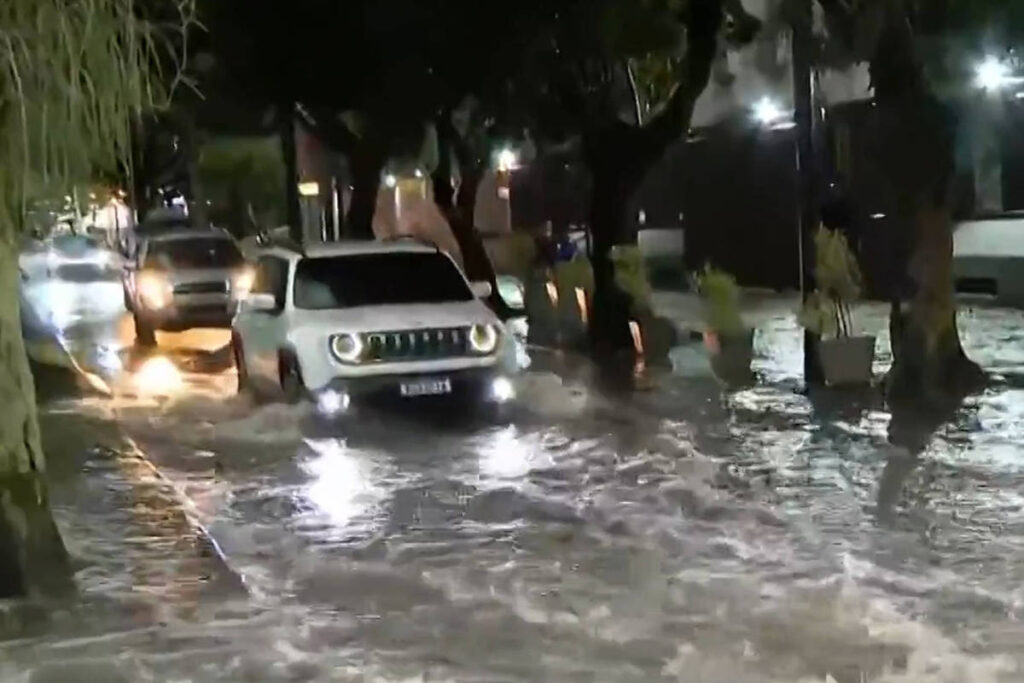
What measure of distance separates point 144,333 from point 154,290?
69 centimetres

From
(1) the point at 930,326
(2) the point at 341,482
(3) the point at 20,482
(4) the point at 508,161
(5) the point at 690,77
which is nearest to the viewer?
(3) the point at 20,482

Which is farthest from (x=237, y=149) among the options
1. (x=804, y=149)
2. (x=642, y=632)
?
(x=642, y=632)

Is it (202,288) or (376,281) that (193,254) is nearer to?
(202,288)

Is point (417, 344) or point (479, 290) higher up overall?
point (479, 290)

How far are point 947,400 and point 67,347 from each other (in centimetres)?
1429

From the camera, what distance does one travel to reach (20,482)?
8555mm

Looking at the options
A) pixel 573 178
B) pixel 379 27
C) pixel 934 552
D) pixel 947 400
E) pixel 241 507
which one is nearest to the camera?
pixel 934 552

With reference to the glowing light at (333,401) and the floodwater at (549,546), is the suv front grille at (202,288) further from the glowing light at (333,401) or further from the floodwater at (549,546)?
the glowing light at (333,401)

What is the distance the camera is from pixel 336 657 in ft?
24.9

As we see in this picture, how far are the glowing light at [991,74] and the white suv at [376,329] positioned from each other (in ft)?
16.9

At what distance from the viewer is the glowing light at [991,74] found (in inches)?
614

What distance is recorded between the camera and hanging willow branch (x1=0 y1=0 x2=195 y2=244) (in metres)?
7.77

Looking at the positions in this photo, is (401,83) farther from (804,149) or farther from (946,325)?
(946,325)

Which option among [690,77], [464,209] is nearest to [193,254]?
[464,209]
